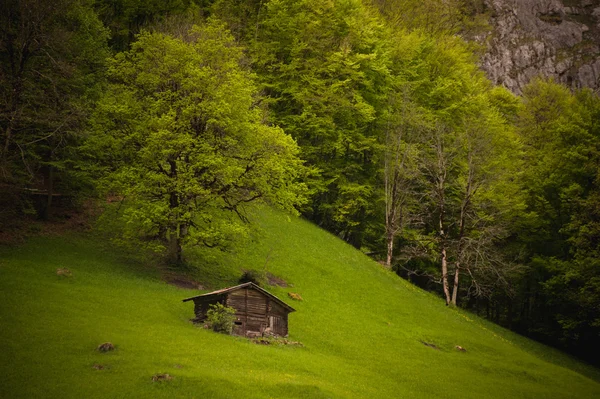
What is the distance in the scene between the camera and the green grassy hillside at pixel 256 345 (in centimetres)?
1964

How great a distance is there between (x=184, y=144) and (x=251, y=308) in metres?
12.4

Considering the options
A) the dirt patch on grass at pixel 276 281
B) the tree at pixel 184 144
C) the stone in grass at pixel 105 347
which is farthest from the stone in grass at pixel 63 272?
the dirt patch on grass at pixel 276 281

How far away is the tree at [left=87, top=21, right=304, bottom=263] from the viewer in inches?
1332

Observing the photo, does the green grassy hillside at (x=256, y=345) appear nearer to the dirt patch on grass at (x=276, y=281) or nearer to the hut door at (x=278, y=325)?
the dirt patch on grass at (x=276, y=281)

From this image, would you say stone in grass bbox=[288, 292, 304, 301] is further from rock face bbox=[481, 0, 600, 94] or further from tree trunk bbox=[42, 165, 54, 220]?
rock face bbox=[481, 0, 600, 94]

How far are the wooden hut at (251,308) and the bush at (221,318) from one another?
627 mm

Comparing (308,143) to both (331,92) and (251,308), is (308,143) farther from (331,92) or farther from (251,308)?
(251,308)

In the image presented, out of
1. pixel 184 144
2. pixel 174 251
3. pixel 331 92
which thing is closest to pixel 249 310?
pixel 174 251

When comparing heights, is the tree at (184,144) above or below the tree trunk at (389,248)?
above

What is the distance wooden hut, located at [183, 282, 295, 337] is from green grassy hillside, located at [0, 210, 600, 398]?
1.25m

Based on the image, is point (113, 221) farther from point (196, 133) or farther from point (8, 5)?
point (8, 5)

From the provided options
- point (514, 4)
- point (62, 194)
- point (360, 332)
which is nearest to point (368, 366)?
point (360, 332)

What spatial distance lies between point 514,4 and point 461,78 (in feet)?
234

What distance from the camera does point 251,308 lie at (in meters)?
29.7
